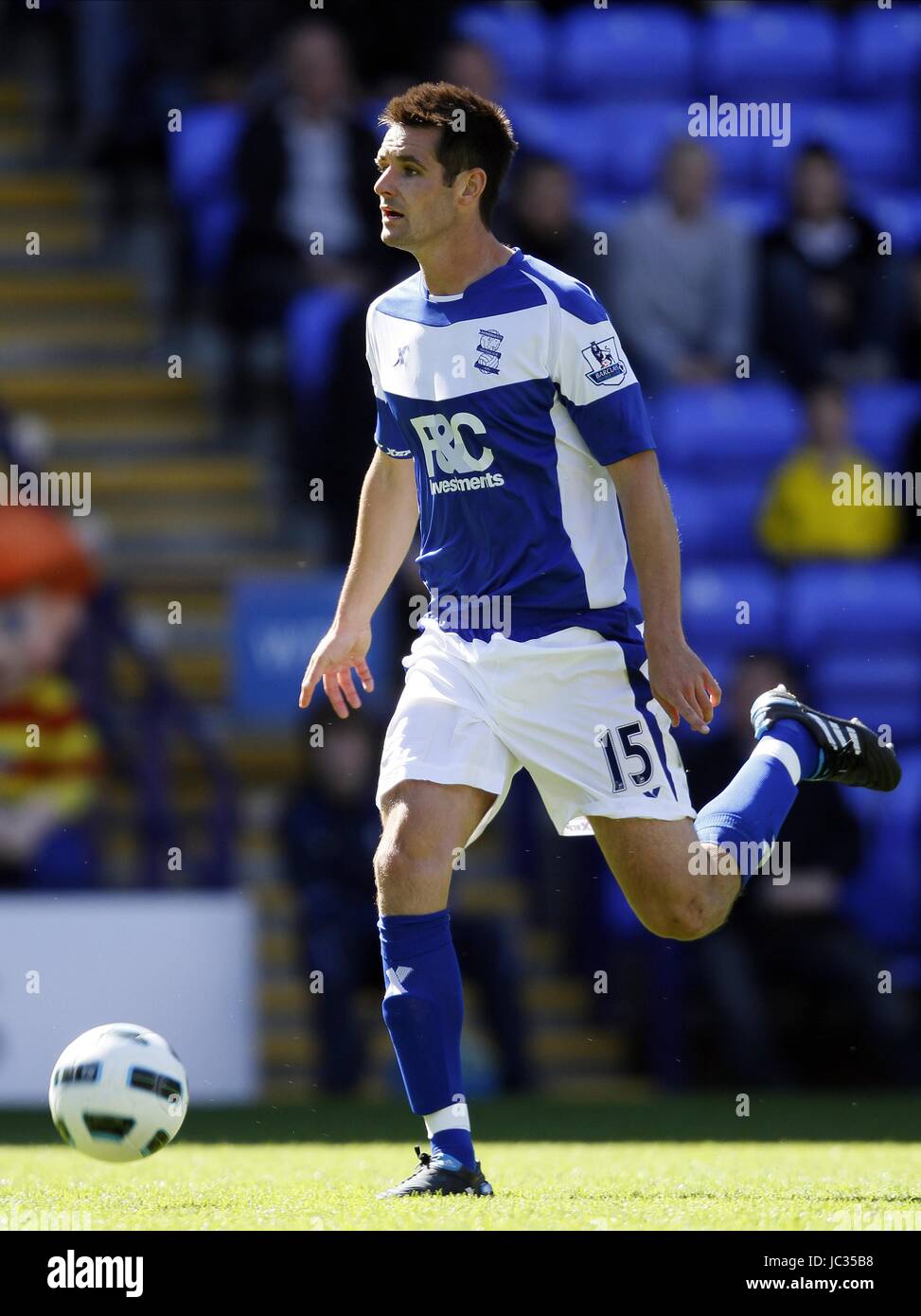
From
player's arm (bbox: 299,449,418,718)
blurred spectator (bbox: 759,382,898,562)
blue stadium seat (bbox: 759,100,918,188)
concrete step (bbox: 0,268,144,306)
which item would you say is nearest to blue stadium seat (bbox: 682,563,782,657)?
blurred spectator (bbox: 759,382,898,562)

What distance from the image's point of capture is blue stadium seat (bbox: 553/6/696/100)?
1298cm

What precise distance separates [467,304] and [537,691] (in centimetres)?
87

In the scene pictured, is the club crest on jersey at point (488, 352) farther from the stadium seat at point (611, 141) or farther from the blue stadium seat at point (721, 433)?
the stadium seat at point (611, 141)

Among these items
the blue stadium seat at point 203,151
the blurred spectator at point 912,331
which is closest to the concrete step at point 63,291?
the blue stadium seat at point 203,151

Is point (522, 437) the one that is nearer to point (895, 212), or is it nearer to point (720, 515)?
point (720, 515)

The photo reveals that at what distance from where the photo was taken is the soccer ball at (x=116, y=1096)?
497cm

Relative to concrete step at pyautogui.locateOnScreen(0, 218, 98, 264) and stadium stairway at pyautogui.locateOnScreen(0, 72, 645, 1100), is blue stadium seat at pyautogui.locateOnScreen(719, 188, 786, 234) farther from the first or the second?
concrete step at pyautogui.locateOnScreen(0, 218, 98, 264)

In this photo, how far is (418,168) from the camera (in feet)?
16.7

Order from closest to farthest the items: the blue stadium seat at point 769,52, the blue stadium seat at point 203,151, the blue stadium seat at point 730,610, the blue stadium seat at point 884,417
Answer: the blue stadium seat at point 730,610 < the blue stadium seat at point 884,417 < the blue stadium seat at point 203,151 < the blue stadium seat at point 769,52

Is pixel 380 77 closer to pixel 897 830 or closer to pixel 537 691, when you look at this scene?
pixel 897 830

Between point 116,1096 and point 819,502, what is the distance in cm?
634

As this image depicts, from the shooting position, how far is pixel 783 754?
5531 mm

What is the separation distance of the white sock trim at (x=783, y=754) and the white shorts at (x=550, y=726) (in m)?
0.51

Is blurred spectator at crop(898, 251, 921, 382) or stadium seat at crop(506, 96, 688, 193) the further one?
stadium seat at crop(506, 96, 688, 193)
